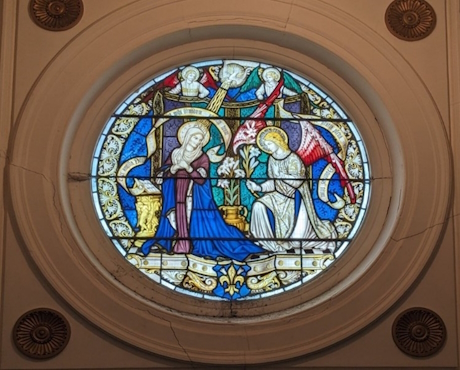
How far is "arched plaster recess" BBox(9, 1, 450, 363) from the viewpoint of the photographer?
300 inches

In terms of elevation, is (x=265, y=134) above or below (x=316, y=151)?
above

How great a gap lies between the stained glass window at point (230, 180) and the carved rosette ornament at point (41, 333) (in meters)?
0.68

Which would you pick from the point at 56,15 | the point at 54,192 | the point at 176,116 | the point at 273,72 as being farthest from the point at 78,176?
the point at 273,72

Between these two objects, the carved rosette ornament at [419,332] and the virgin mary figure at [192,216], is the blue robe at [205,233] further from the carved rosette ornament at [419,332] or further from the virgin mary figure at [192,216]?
the carved rosette ornament at [419,332]

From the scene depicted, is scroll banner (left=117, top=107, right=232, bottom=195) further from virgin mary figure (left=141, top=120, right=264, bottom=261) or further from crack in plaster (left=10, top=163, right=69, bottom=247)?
crack in plaster (left=10, top=163, right=69, bottom=247)

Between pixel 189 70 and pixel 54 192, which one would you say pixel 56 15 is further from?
pixel 54 192

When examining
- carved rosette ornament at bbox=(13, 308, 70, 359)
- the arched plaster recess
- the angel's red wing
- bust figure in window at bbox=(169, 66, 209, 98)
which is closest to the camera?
carved rosette ornament at bbox=(13, 308, 70, 359)

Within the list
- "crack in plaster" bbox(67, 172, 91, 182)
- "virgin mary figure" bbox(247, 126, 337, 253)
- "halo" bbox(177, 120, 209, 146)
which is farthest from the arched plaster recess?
"halo" bbox(177, 120, 209, 146)

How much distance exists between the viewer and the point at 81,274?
25.1 ft

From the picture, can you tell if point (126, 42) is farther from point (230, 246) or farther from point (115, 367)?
point (115, 367)

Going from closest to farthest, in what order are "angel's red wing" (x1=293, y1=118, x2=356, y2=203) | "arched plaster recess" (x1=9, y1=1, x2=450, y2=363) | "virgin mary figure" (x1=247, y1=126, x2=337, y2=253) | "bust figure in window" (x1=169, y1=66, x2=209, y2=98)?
"arched plaster recess" (x1=9, y1=1, x2=450, y2=363) < "virgin mary figure" (x1=247, y1=126, x2=337, y2=253) < "angel's red wing" (x1=293, y1=118, x2=356, y2=203) < "bust figure in window" (x1=169, y1=66, x2=209, y2=98)

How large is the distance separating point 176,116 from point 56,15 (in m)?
1.01

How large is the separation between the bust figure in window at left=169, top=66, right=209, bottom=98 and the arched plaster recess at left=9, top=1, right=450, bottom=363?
0.42 feet

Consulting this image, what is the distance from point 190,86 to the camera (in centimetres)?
836
